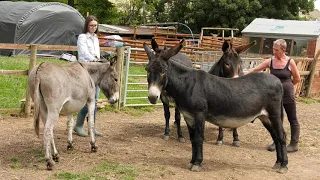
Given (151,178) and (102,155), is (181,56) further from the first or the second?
(151,178)

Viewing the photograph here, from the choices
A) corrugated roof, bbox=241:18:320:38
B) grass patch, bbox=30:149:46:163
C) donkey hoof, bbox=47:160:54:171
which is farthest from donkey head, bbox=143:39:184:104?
corrugated roof, bbox=241:18:320:38

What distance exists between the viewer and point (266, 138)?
8.12 m

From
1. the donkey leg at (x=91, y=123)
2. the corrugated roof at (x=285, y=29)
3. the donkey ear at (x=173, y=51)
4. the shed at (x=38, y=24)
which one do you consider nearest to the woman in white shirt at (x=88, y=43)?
the donkey leg at (x=91, y=123)

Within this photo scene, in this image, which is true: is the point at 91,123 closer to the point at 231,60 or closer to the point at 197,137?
the point at 197,137

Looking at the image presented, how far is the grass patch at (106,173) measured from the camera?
5.05 m

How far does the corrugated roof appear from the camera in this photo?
17.0 m

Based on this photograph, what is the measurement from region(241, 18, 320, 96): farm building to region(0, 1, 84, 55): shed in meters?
8.17

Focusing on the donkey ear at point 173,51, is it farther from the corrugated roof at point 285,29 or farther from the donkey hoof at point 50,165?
the corrugated roof at point 285,29

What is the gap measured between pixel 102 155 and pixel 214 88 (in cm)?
189

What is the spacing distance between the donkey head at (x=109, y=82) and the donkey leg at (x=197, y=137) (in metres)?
1.45

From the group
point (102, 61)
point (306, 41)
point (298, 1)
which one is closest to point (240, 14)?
point (298, 1)

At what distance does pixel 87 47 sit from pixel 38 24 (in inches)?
541

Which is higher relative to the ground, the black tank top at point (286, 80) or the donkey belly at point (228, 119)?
the black tank top at point (286, 80)

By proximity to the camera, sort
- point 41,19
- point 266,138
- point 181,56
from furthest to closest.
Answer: point 41,19 → point 181,56 → point 266,138
